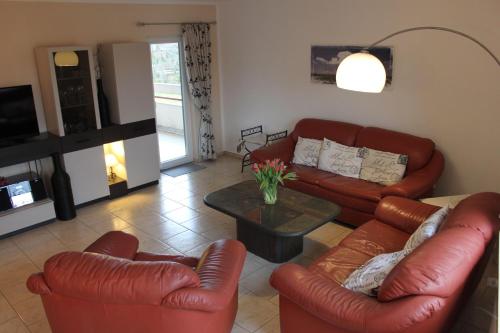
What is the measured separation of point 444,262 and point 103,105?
4245 mm

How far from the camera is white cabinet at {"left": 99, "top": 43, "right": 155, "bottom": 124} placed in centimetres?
497

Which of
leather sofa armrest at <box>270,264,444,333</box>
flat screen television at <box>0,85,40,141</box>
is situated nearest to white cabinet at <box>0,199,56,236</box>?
flat screen television at <box>0,85,40,141</box>

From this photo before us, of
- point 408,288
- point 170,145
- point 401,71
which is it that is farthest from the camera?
point 170,145

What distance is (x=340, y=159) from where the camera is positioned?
4750mm

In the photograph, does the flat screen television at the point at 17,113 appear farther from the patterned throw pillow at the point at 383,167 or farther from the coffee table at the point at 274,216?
the patterned throw pillow at the point at 383,167

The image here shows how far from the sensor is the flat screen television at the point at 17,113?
4.37 metres

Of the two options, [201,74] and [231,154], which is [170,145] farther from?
[201,74]

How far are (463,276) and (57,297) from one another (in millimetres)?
2127

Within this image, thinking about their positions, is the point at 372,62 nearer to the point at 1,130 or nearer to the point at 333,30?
the point at 333,30

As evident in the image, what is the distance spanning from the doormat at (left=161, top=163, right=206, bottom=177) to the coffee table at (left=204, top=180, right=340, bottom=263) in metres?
2.22

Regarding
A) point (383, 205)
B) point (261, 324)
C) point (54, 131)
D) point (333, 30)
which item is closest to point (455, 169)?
point (383, 205)

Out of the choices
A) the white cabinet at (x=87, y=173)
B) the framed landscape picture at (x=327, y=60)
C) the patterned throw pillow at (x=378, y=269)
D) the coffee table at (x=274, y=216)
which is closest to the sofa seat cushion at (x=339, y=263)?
the patterned throw pillow at (x=378, y=269)

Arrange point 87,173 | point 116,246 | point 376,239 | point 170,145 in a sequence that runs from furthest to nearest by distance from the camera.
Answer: point 170,145 → point 87,173 → point 376,239 → point 116,246

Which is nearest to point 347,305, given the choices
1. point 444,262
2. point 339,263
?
point 444,262
